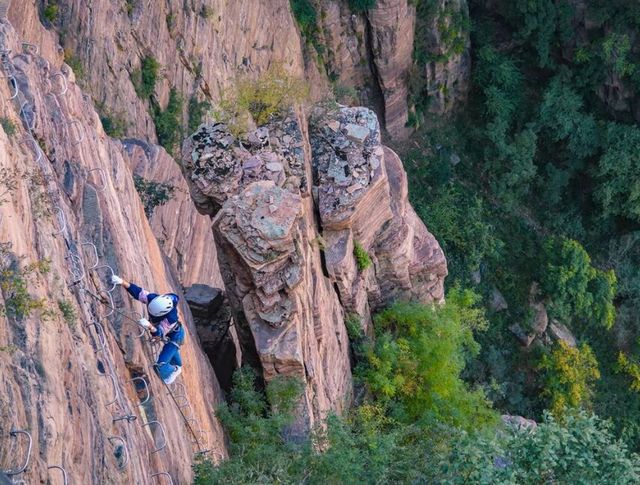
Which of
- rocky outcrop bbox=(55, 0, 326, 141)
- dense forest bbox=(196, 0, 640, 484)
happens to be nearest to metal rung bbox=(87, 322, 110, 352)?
rocky outcrop bbox=(55, 0, 326, 141)

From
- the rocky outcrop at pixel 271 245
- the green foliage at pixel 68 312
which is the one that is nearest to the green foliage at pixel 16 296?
the green foliage at pixel 68 312

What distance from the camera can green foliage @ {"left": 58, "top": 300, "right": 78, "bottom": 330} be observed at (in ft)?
30.2

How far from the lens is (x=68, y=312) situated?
30.3 feet

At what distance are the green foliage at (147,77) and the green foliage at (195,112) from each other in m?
1.46

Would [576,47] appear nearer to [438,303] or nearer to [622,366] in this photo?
[622,366]

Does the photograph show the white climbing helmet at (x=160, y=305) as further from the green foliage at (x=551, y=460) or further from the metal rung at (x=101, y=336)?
the green foliage at (x=551, y=460)

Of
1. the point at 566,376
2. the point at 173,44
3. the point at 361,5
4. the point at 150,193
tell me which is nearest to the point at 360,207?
the point at 150,193

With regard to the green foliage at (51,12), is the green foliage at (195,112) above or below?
below

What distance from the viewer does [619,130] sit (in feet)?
99.5

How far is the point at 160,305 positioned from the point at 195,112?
11493 mm

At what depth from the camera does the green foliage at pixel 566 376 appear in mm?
27172

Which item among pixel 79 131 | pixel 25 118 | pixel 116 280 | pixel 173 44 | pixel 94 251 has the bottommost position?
pixel 116 280

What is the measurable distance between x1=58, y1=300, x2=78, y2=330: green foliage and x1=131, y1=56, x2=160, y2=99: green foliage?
12.0m

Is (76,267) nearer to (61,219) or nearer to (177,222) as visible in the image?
(61,219)
